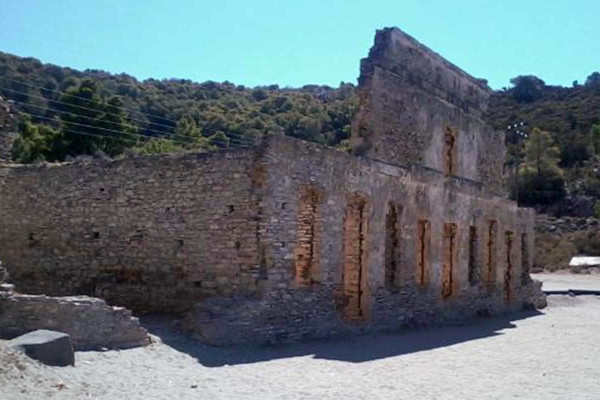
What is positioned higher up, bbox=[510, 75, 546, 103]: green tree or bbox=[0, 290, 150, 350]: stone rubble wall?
bbox=[510, 75, 546, 103]: green tree

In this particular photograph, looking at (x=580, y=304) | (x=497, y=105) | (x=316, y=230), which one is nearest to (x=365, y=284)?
(x=316, y=230)

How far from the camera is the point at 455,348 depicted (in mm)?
14297

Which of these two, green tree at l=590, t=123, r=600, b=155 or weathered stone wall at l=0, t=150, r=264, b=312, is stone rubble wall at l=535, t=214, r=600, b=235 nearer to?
green tree at l=590, t=123, r=600, b=155

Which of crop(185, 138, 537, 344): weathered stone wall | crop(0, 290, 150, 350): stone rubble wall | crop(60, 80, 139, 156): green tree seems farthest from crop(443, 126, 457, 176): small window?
crop(60, 80, 139, 156): green tree

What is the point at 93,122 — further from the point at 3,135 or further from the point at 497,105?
the point at 497,105

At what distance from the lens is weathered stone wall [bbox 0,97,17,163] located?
53.3 feet

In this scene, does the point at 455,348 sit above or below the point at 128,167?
below

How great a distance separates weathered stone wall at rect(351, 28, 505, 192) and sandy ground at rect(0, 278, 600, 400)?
6.31m

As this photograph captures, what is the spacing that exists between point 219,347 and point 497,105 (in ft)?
259

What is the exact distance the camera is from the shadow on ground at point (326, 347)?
1117 centimetres

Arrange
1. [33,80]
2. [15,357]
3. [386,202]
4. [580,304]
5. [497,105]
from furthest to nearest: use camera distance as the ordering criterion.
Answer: [497,105] → [33,80] → [580,304] → [386,202] → [15,357]

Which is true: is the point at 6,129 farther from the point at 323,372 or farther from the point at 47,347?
the point at 323,372

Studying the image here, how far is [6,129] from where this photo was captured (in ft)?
53.9

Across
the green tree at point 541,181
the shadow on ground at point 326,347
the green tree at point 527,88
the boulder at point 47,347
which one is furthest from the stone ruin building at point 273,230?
the green tree at point 527,88
